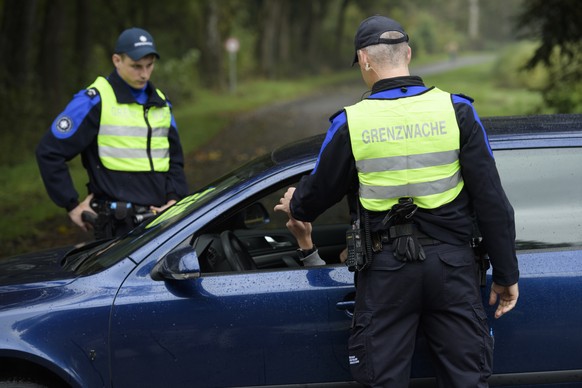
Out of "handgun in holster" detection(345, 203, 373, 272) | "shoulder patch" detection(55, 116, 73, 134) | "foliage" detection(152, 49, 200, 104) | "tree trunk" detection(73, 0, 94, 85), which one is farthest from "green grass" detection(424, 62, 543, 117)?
"handgun in holster" detection(345, 203, 373, 272)

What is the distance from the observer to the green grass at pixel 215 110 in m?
10.6

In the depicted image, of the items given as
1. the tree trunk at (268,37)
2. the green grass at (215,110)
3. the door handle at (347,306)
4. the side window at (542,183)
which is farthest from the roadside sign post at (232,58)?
the door handle at (347,306)

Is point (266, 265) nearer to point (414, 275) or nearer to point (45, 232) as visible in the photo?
point (414, 275)

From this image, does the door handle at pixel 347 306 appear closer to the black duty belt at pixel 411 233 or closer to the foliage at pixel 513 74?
the black duty belt at pixel 411 233

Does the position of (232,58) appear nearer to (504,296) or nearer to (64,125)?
(64,125)

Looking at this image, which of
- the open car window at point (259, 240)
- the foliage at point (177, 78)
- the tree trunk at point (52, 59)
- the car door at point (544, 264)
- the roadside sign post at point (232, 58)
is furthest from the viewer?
the roadside sign post at point (232, 58)

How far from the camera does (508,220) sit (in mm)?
Result: 3088

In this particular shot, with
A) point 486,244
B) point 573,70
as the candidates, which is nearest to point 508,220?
point 486,244

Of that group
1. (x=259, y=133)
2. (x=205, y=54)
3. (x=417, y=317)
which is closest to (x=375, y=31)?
(x=417, y=317)

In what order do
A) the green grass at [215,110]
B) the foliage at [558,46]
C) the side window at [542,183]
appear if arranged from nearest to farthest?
the side window at [542,183] < the green grass at [215,110] < the foliage at [558,46]

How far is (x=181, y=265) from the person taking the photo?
11.2 ft

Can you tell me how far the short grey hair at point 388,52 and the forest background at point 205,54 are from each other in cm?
617

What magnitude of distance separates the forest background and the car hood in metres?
4.26

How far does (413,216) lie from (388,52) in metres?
0.61
